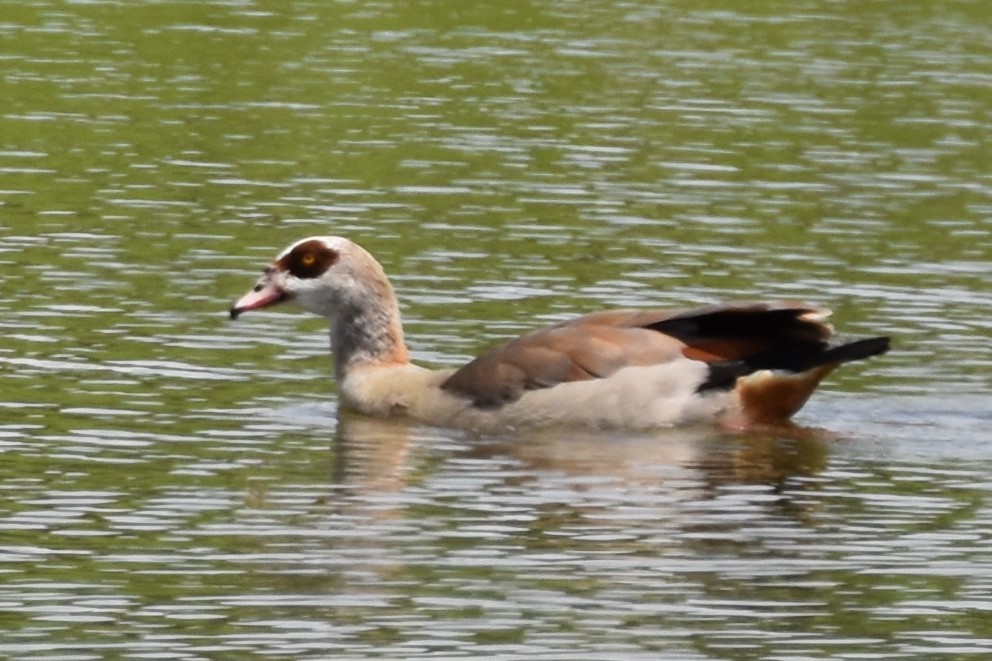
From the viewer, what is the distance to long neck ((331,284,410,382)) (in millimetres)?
17938

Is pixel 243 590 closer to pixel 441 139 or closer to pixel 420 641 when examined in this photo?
pixel 420 641

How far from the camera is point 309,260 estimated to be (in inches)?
709

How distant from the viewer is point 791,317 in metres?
16.6

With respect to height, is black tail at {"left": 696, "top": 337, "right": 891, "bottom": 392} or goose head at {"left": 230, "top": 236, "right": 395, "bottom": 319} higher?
goose head at {"left": 230, "top": 236, "right": 395, "bottom": 319}

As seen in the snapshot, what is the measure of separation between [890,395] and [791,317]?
4.33 ft

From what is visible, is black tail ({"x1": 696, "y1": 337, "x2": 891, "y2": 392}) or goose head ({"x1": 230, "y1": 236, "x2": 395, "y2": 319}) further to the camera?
goose head ({"x1": 230, "y1": 236, "x2": 395, "y2": 319})

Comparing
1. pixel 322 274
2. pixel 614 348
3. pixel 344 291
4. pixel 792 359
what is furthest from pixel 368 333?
pixel 792 359

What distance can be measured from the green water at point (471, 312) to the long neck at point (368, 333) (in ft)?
1.30

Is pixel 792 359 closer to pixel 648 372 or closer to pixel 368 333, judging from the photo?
pixel 648 372

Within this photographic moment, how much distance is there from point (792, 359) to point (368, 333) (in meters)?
2.89

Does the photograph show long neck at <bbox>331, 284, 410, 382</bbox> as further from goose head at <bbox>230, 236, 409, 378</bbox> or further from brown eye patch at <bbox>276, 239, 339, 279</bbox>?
brown eye patch at <bbox>276, 239, 339, 279</bbox>

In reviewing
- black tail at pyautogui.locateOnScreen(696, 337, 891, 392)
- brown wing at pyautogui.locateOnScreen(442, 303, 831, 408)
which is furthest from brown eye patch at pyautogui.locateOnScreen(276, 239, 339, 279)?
black tail at pyautogui.locateOnScreen(696, 337, 891, 392)

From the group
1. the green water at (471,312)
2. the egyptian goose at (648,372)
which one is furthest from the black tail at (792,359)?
the green water at (471,312)

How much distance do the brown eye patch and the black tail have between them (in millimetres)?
2704
